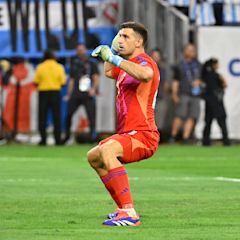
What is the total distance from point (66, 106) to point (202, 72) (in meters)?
3.46

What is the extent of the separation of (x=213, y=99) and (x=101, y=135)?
2.98 meters

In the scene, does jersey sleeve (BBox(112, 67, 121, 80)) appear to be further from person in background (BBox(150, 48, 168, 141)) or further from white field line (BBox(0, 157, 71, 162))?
person in background (BBox(150, 48, 168, 141))

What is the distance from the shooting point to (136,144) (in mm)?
10852

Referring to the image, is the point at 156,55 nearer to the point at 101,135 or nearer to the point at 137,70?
the point at 101,135

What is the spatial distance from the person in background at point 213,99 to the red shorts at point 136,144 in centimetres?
1722

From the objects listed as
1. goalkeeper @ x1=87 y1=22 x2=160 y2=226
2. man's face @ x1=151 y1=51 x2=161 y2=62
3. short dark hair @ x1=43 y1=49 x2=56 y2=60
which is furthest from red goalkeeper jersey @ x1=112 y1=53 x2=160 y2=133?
short dark hair @ x1=43 y1=49 x2=56 y2=60

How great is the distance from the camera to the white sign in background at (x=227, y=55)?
2889 cm

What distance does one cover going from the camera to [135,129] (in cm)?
1092

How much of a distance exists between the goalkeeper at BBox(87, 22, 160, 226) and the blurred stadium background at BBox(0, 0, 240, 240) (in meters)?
0.37

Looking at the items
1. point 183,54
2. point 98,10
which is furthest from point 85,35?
point 183,54

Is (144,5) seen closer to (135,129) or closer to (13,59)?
(13,59)

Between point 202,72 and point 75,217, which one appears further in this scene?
point 202,72

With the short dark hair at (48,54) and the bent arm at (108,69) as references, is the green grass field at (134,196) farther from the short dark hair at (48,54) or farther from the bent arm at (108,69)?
the short dark hair at (48,54)

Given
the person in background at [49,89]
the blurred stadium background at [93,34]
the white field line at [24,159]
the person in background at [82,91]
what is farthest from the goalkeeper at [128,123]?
the blurred stadium background at [93,34]
